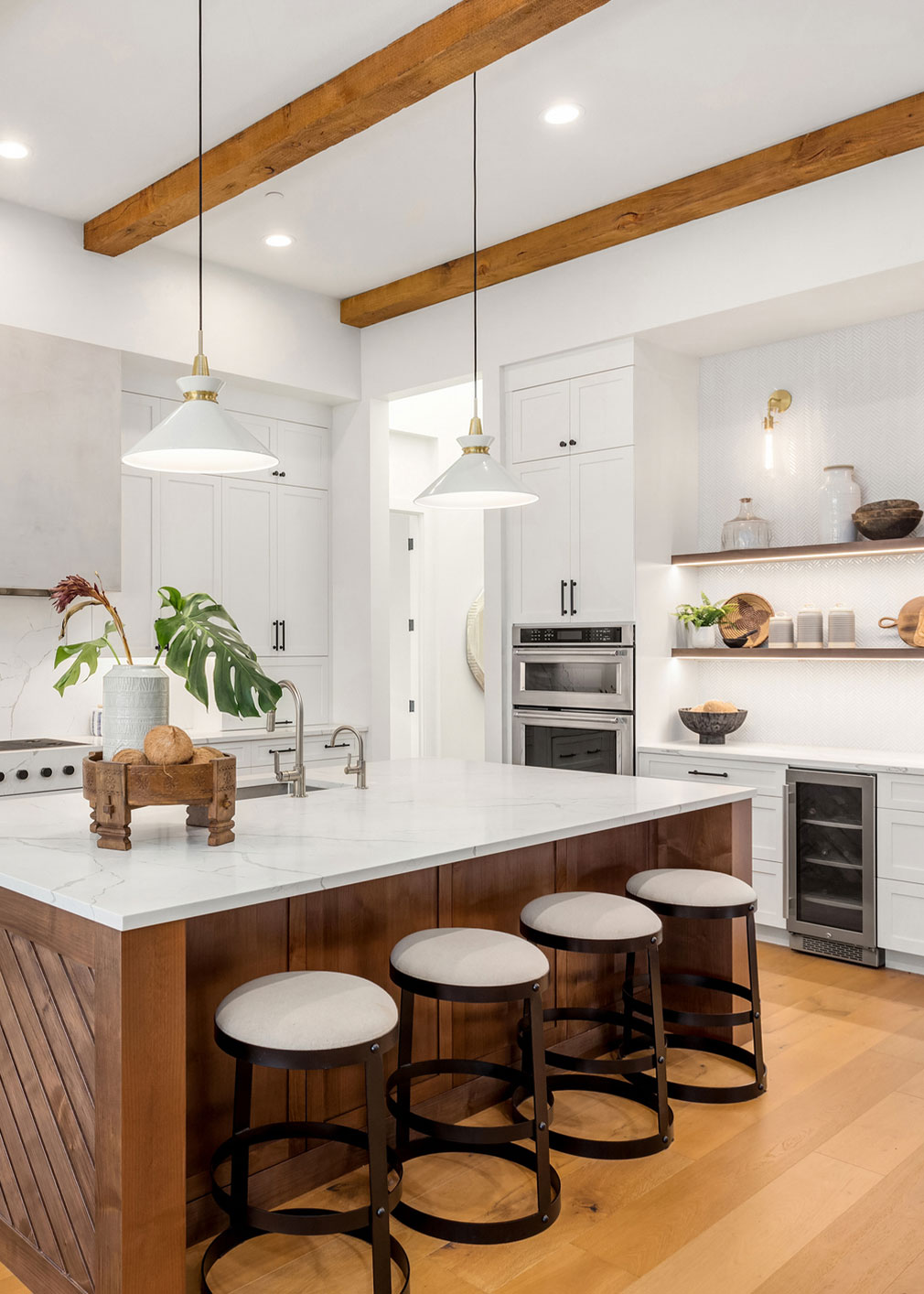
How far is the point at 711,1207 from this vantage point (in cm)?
227

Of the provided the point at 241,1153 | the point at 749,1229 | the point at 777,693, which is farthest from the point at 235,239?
the point at 749,1229

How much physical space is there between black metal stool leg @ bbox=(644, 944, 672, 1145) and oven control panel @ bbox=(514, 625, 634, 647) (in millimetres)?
2294

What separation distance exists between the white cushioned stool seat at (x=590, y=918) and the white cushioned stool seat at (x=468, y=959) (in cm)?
24

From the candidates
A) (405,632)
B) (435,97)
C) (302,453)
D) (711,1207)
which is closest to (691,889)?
(711,1207)

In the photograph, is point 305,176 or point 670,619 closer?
point 305,176

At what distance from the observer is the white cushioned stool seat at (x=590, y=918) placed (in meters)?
2.51

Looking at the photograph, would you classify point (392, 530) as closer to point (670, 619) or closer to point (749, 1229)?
point (670, 619)

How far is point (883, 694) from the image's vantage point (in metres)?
4.50

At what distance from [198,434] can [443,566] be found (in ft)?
15.5

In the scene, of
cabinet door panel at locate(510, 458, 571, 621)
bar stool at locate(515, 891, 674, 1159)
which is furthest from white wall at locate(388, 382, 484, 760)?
bar stool at locate(515, 891, 674, 1159)

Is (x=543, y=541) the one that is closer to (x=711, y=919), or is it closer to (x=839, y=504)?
(x=839, y=504)

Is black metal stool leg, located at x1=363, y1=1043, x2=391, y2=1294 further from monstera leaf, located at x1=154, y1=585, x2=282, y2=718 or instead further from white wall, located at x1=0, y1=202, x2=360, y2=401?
white wall, located at x1=0, y1=202, x2=360, y2=401

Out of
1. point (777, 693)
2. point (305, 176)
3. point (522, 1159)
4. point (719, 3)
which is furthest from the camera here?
point (777, 693)

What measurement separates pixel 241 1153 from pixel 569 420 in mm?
3662
